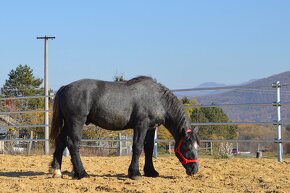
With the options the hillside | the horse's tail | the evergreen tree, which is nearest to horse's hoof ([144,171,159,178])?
the horse's tail

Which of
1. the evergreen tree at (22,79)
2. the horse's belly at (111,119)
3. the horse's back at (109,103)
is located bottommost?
the horse's belly at (111,119)

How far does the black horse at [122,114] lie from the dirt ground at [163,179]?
0.32 meters

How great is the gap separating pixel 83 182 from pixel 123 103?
137 cm

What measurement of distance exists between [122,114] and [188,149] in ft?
3.73

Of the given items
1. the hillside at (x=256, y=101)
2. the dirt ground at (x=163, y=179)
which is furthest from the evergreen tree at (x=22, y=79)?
the dirt ground at (x=163, y=179)

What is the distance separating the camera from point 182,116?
8305 mm

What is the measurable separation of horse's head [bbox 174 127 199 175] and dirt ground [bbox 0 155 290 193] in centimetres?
16

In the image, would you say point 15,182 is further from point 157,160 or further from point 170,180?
point 157,160

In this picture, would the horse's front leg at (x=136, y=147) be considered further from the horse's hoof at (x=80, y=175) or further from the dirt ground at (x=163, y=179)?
the horse's hoof at (x=80, y=175)

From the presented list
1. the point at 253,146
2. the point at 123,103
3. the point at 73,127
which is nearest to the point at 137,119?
the point at 123,103

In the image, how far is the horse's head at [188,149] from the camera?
8125 millimetres

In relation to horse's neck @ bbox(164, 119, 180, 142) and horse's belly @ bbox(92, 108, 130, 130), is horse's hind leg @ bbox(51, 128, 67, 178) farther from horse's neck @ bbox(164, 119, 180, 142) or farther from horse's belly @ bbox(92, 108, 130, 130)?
horse's neck @ bbox(164, 119, 180, 142)

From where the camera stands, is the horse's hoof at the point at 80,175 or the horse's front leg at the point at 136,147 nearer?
the horse's hoof at the point at 80,175

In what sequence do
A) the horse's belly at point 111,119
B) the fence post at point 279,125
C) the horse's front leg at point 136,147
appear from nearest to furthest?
the horse's front leg at point 136,147 < the horse's belly at point 111,119 < the fence post at point 279,125
